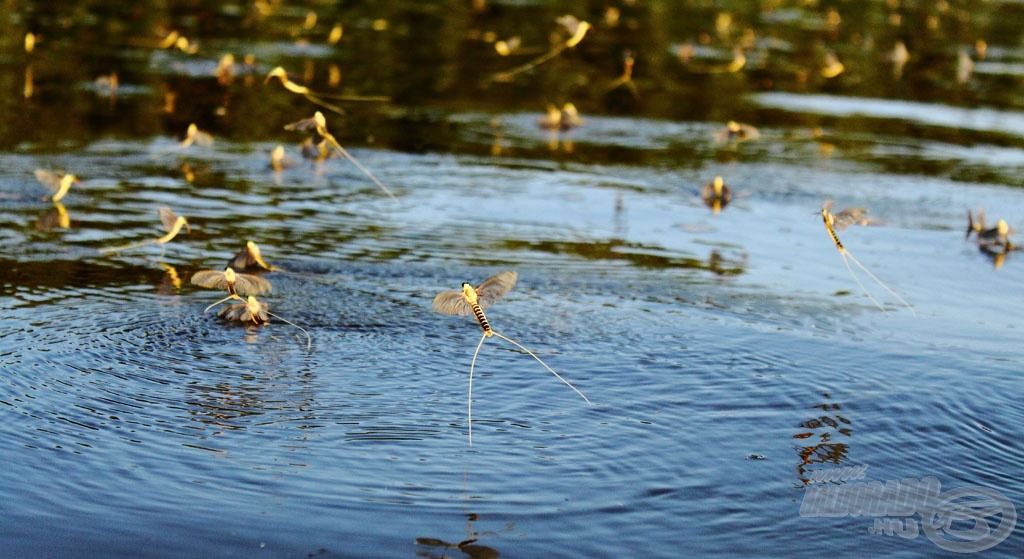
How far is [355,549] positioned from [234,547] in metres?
0.52

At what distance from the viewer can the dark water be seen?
6.19 m

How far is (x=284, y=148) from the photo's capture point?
14734 millimetres

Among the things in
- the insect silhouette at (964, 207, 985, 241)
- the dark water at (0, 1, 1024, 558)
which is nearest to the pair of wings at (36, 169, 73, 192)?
the dark water at (0, 1, 1024, 558)

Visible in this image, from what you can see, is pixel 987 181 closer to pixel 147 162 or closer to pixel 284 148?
pixel 284 148

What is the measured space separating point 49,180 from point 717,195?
6386 millimetres

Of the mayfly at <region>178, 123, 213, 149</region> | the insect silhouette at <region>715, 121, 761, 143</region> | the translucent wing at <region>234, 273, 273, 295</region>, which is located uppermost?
the insect silhouette at <region>715, 121, 761, 143</region>

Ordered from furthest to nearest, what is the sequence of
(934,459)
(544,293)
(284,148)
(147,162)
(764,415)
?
1. (284,148)
2. (147,162)
3. (544,293)
4. (764,415)
5. (934,459)

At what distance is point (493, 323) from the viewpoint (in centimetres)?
898

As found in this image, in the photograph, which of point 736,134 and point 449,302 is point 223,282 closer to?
point 449,302

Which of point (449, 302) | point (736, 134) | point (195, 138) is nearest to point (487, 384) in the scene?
point (449, 302)

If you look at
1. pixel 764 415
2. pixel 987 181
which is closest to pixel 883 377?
pixel 764 415

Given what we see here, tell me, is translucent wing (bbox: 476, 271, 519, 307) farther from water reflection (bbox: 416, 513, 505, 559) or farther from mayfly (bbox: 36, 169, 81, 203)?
mayfly (bbox: 36, 169, 81, 203)

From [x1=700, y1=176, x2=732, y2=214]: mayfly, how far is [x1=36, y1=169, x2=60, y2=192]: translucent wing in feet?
20.4

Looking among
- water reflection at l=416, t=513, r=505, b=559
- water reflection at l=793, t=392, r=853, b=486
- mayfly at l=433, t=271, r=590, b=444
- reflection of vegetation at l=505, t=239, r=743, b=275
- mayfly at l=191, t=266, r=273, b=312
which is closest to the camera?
water reflection at l=416, t=513, r=505, b=559
